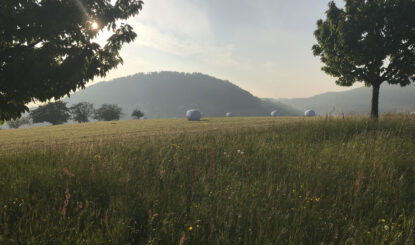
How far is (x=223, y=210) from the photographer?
2.97 meters

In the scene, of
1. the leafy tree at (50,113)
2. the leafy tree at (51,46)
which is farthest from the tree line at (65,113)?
the leafy tree at (51,46)

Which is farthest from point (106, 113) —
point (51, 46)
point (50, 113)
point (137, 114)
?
point (51, 46)

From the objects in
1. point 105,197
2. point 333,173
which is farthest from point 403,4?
point 105,197

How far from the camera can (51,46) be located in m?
6.54

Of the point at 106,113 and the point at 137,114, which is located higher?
the point at 106,113

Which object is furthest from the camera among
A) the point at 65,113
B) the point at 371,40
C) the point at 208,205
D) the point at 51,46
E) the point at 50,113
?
the point at 65,113

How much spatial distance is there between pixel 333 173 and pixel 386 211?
3.47 feet

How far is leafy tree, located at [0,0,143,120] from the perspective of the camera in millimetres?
6109

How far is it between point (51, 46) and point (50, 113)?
7190 cm

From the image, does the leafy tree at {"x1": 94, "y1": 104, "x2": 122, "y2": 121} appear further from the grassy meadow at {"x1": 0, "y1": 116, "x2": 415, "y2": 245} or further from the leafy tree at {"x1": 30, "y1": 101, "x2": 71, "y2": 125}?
the grassy meadow at {"x1": 0, "y1": 116, "x2": 415, "y2": 245}

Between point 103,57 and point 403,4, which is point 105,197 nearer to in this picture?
point 103,57

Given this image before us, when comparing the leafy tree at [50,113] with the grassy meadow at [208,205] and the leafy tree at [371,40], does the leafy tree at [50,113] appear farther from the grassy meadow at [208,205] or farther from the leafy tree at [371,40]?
the grassy meadow at [208,205]

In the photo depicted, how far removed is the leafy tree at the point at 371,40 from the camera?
1486cm

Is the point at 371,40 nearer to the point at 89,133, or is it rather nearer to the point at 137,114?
the point at 89,133
